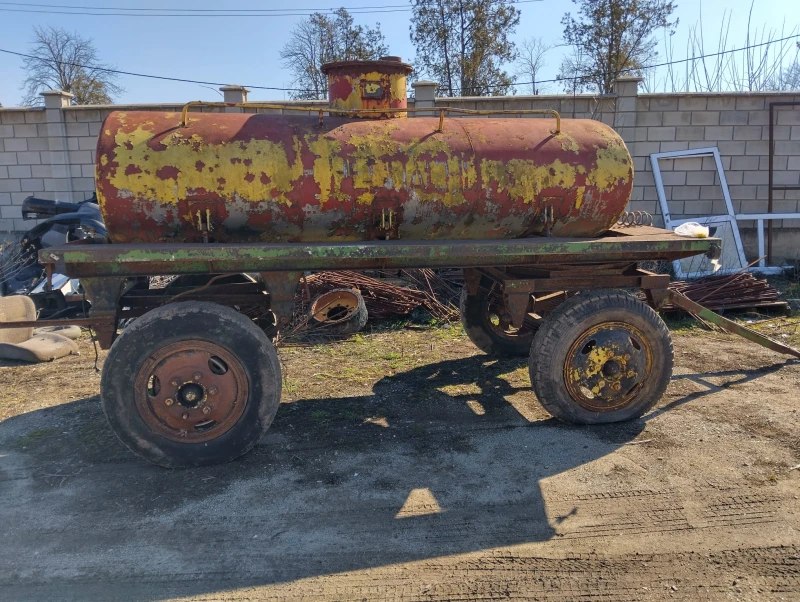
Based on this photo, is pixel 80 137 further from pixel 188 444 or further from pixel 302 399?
pixel 188 444

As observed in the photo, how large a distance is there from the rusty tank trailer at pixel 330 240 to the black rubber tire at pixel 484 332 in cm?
131

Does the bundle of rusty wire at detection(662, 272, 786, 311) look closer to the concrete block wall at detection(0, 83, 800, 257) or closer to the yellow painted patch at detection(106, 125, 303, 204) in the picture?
the concrete block wall at detection(0, 83, 800, 257)

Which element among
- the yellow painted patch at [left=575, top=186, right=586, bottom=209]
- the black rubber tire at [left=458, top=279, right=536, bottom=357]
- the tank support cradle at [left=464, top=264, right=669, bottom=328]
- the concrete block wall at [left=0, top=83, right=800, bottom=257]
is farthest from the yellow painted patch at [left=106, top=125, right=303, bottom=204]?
the concrete block wall at [left=0, top=83, right=800, bottom=257]

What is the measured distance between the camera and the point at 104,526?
335 centimetres

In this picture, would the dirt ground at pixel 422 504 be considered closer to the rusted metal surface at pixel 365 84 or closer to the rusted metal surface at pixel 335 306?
the rusted metal surface at pixel 335 306

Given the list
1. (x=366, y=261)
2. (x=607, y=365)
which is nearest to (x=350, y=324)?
(x=366, y=261)

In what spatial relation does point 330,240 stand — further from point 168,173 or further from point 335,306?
point 335,306

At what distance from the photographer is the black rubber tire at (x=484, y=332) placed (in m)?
5.94

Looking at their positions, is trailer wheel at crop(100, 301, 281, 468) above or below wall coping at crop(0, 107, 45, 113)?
below

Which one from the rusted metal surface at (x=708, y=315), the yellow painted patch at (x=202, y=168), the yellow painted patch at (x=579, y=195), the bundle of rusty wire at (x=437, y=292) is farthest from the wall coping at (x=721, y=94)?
the yellow painted patch at (x=202, y=168)

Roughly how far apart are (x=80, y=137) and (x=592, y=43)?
17312 millimetres

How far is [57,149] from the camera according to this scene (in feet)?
36.8

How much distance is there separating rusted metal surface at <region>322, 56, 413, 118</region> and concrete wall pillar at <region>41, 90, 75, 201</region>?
8.76 meters

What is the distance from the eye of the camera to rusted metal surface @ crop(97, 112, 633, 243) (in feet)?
12.6
